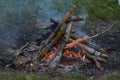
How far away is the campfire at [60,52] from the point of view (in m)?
6.12

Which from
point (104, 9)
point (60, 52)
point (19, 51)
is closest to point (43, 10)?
point (104, 9)

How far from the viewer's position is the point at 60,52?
6148 millimetres

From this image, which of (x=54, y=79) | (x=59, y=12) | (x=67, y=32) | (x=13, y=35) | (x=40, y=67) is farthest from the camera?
(x=59, y=12)

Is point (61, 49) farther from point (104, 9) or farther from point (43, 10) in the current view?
point (104, 9)

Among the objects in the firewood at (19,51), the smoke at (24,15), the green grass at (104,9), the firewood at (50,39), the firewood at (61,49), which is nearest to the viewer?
the firewood at (61,49)

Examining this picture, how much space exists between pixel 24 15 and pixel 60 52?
8.50 feet

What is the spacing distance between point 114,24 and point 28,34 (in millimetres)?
2082

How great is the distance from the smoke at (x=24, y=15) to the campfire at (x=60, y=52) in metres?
0.67

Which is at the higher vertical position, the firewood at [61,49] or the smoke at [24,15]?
the smoke at [24,15]

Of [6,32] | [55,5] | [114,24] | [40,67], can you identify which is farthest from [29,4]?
[40,67]

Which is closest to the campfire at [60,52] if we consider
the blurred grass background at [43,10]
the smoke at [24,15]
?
the smoke at [24,15]

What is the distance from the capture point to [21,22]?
809 centimetres

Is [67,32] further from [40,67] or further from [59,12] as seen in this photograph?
[59,12]

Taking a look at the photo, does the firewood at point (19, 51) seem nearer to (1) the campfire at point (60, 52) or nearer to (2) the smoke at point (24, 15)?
(1) the campfire at point (60, 52)
